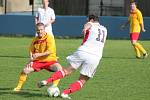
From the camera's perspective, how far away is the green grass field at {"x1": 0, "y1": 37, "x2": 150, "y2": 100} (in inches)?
449

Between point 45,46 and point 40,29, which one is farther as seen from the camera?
point 45,46

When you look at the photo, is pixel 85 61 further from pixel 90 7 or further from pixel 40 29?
pixel 90 7

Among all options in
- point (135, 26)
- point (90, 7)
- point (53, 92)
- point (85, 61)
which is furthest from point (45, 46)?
point (90, 7)

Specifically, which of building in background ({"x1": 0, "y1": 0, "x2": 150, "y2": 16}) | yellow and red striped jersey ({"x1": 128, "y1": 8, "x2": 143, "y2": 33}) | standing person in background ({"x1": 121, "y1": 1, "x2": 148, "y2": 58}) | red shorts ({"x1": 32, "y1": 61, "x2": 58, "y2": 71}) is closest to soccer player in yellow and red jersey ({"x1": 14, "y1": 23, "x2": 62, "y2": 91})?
red shorts ({"x1": 32, "y1": 61, "x2": 58, "y2": 71})

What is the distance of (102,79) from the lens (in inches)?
558

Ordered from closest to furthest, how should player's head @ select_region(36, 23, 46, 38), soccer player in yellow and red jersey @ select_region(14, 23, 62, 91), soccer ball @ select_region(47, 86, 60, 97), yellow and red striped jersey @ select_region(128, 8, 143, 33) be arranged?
soccer ball @ select_region(47, 86, 60, 97)
player's head @ select_region(36, 23, 46, 38)
soccer player in yellow and red jersey @ select_region(14, 23, 62, 91)
yellow and red striped jersey @ select_region(128, 8, 143, 33)

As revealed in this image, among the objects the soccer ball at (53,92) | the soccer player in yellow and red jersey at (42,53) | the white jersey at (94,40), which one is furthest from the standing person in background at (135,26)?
the white jersey at (94,40)

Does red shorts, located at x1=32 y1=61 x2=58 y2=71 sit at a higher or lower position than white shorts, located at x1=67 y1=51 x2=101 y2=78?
lower

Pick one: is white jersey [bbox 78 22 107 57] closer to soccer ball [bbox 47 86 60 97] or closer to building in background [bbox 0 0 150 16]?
soccer ball [bbox 47 86 60 97]

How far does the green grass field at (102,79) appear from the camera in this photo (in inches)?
449

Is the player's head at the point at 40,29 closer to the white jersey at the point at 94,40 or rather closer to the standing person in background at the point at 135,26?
the white jersey at the point at 94,40

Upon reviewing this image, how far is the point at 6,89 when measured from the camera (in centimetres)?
1216

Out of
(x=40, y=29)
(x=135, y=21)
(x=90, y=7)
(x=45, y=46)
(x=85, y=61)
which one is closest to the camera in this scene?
(x=85, y=61)

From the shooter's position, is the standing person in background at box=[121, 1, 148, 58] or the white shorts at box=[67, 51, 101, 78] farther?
the standing person in background at box=[121, 1, 148, 58]
